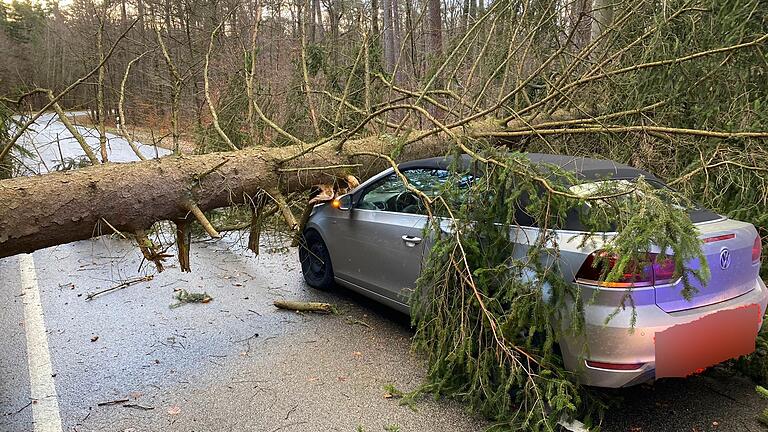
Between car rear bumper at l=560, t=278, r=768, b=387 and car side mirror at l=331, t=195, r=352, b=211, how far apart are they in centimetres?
260

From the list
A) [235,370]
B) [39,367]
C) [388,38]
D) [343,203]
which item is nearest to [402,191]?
[343,203]

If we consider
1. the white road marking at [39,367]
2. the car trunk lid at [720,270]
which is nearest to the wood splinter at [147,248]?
the white road marking at [39,367]

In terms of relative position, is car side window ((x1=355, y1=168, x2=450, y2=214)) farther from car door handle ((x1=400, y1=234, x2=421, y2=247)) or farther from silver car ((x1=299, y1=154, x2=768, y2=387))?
silver car ((x1=299, y1=154, x2=768, y2=387))

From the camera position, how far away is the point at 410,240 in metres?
4.27

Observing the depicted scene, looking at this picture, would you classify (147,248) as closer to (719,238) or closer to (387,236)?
(387,236)

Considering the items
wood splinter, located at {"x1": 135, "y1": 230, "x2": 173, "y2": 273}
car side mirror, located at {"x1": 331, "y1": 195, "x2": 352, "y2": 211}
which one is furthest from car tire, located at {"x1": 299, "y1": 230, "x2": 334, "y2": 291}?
wood splinter, located at {"x1": 135, "y1": 230, "x2": 173, "y2": 273}

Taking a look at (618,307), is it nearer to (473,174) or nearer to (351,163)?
(473,174)

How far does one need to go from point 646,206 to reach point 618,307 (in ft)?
1.89

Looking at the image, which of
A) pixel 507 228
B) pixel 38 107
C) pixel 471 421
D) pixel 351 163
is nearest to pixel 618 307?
pixel 507 228

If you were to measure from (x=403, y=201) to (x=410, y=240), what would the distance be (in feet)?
1.39

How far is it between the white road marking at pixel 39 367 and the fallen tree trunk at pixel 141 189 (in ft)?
3.51

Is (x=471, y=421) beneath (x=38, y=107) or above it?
beneath

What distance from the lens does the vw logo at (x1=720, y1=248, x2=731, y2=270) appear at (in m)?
3.07

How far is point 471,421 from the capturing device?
10.7 ft
